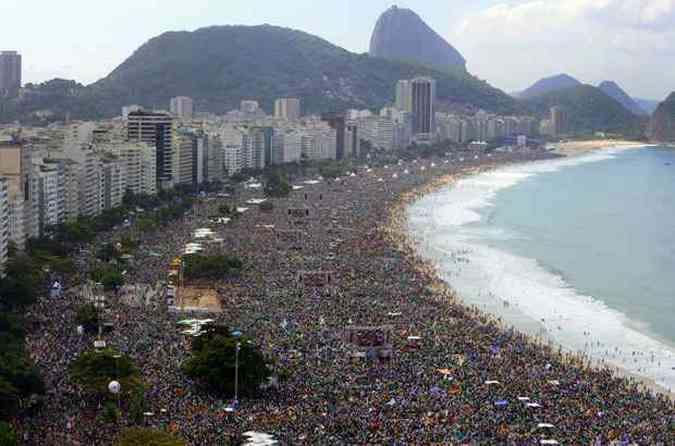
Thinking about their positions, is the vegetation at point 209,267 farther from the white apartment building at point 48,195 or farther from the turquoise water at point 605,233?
the turquoise water at point 605,233

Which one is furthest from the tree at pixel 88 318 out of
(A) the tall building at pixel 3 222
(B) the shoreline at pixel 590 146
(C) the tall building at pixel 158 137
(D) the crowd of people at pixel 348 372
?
(B) the shoreline at pixel 590 146

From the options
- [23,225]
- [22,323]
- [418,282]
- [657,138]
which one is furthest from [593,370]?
[657,138]

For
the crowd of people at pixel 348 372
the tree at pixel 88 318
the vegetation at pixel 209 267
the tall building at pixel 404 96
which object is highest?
the tall building at pixel 404 96

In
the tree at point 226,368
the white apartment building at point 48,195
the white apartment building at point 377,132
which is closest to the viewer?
the tree at point 226,368

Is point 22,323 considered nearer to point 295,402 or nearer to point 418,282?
point 295,402

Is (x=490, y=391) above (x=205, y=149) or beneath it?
beneath

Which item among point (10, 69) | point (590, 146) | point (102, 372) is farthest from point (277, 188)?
point (590, 146)

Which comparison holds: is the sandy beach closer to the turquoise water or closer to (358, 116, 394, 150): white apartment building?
(358, 116, 394, 150): white apartment building
